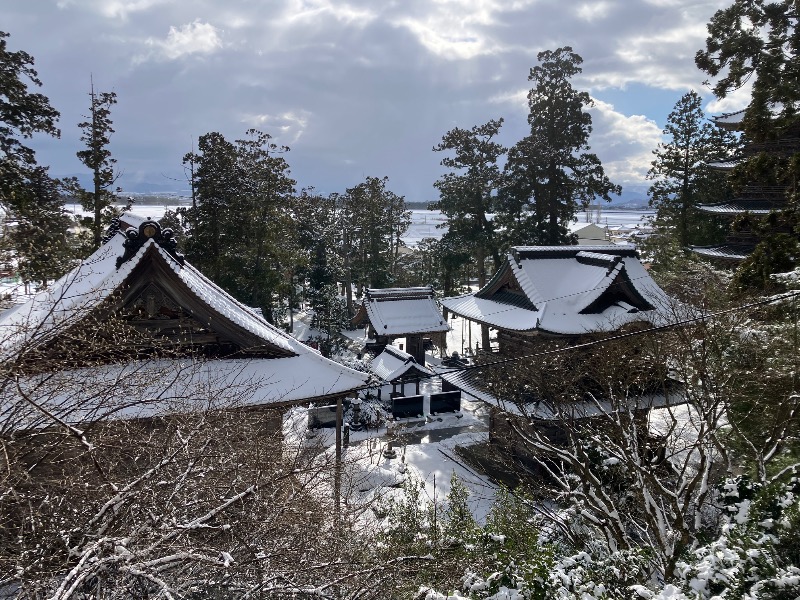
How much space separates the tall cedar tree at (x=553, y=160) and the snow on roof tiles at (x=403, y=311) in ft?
24.1

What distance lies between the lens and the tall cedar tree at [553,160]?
28.3 meters

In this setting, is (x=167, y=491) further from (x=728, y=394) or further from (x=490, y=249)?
(x=490, y=249)

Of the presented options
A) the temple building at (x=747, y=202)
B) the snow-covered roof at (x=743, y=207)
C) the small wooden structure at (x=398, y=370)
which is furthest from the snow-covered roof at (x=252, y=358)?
the snow-covered roof at (x=743, y=207)

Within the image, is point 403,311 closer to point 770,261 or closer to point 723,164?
point 723,164

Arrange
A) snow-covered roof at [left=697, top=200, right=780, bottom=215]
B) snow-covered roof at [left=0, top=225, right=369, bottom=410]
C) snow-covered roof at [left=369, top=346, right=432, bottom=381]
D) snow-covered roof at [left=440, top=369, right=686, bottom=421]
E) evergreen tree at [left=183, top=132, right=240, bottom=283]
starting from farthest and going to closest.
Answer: evergreen tree at [left=183, top=132, right=240, bottom=283] → snow-covered roof at [left=369, top=346, right=432, bottom=381] → snow-covered roof at [left=697, top=200, right=780, bottom=215] → snow-covered roof at [left=440, top=369, right=686, bottom=421] → snow-covered roof at [left=0, top=225, right=369, bottom=410]

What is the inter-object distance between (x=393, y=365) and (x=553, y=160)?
50.5ft

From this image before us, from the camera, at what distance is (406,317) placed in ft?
88.8

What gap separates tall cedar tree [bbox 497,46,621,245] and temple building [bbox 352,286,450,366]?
746cm

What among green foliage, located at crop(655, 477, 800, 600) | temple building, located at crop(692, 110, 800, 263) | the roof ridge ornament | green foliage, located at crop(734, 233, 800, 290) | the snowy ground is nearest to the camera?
green foliage, located at crop(655, 477, 800, 600)

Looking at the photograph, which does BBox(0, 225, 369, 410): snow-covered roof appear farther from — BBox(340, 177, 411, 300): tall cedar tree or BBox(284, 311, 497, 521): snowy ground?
BBox(340, 177, 411, 300): tall cedar tree

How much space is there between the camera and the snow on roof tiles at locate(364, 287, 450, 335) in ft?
86.8

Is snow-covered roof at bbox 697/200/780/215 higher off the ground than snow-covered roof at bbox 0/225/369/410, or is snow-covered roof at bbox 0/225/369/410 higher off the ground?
snow-covered roof at bbox 697/200/780/215

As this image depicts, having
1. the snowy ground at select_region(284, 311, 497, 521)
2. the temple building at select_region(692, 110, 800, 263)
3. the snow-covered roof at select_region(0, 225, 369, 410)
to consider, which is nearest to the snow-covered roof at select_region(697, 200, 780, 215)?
the temple building at select_region(692, 110, 800, 263)

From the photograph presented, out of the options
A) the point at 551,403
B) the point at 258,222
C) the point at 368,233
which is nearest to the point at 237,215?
the point at 258,222
